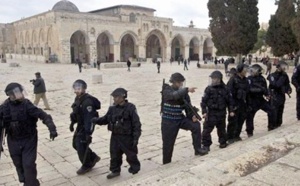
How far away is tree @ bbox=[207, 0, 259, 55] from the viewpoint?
25.7 m

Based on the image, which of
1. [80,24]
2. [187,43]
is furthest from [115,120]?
[187,43]

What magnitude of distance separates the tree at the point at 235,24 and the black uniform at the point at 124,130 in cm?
2380

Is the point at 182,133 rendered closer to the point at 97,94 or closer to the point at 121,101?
the point at 121,101

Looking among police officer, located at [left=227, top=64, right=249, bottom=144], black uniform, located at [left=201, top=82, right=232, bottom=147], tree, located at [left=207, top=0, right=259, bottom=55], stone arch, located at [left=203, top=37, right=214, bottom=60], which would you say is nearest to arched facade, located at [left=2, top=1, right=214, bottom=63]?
stone arch, located at [left=203, top=37, right=214, bottom=60]

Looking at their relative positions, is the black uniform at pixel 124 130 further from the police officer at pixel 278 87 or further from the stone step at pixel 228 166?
the police officer at pixel 278 87

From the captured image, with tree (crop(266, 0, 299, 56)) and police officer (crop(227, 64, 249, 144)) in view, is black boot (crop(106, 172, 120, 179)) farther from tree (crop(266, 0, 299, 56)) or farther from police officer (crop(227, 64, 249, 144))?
tree (crop(266, 0, 299, 56))

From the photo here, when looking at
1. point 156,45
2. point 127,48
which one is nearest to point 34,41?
point 127,48

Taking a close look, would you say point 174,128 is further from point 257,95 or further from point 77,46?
point 77,46

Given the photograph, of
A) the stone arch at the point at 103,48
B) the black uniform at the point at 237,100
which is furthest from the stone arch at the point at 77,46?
the black uniform at the point at 237,100

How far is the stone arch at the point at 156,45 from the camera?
157 ft

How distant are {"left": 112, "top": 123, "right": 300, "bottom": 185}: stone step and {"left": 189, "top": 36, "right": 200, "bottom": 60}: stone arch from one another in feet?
167

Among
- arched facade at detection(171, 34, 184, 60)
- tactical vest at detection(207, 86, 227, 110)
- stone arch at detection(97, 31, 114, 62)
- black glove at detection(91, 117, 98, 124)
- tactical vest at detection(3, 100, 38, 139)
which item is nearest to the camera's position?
tactical vest at detection(3, 100, 38, 139)

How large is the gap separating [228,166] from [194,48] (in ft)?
175

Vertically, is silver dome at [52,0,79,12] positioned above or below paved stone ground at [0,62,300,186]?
above
